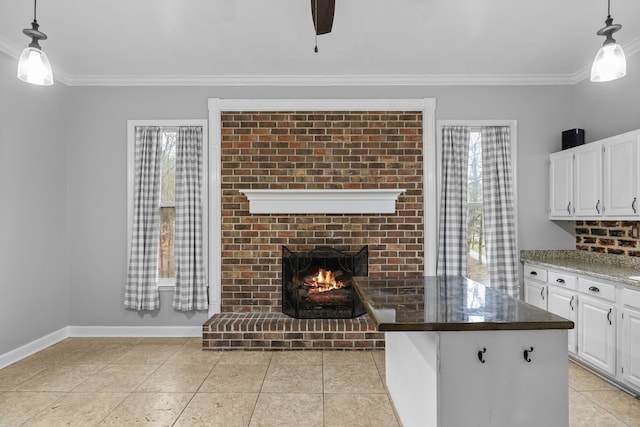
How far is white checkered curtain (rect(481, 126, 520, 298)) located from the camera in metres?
4.19

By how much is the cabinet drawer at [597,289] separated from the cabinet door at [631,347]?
15cm

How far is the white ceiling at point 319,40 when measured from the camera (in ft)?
9.41

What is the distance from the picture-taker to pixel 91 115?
4.27 m

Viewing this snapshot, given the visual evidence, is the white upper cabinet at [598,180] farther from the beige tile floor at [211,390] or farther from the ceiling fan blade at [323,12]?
the ceiling fan blade at [323,12]

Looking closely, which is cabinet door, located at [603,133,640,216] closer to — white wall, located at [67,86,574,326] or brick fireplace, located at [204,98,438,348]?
white wall, located at [67,86,574,326]

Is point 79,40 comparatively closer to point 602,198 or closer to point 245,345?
point 245,345

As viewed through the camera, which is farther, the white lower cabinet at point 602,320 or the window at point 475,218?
the window at point 475,218

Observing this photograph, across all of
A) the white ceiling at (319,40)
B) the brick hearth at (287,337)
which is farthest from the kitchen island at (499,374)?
the white ceiling at (319,40)

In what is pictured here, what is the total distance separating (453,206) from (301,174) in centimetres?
169

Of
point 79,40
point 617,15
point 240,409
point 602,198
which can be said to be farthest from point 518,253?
point 79,40

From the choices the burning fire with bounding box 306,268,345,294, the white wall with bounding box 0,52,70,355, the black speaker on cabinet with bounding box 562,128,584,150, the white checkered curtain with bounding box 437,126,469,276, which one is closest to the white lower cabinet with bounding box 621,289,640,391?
the white checkered curtain with bounding box 437,126,469,276

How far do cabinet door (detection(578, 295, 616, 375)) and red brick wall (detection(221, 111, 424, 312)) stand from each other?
59.7 inches

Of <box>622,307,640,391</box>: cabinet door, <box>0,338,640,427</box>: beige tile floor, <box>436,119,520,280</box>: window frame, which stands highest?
<box>436,119,520,280</box>: window frame

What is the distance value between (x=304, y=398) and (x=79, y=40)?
3.52 m
